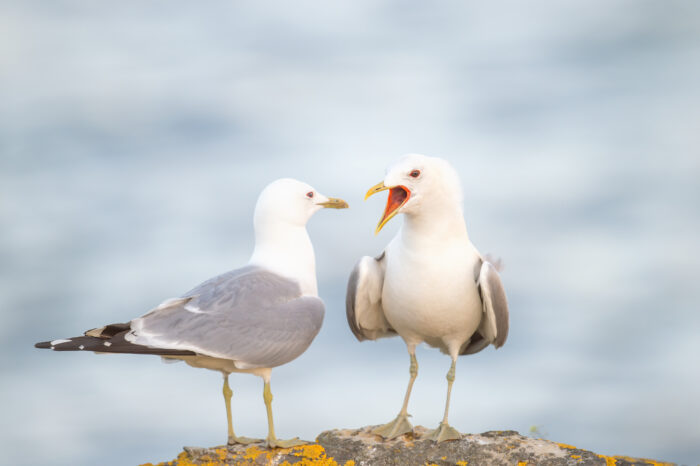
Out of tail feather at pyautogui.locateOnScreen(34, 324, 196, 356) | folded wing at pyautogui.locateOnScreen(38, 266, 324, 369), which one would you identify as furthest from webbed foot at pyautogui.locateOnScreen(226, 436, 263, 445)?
tail feather at pyautogui.locateOnScreen(34, 324, 196, 356)

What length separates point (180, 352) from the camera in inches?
341

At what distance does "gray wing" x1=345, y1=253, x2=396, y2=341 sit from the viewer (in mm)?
10305

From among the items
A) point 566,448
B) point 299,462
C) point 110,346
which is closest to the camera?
point 110,346

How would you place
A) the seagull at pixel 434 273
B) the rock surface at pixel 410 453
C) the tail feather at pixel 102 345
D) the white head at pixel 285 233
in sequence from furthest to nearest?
the seagull at pixel 434 273, the white head at pixel 285 233, the rock surface at pixel 410 453, the tail feather at pixel 102 345

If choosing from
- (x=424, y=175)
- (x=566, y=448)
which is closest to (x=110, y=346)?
(x=424, y=175)

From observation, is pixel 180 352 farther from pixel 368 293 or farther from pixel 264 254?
pixel 368 293

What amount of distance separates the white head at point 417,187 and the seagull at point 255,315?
0.55 metres

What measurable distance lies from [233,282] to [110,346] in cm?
125

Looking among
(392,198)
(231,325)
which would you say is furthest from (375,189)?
(231,325)

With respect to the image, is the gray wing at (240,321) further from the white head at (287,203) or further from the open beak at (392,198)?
the open beak at (392,198)

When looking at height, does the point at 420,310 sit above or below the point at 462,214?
below

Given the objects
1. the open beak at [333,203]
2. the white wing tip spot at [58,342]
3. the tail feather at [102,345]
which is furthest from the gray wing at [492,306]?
the white wing tip spot at [58,342]

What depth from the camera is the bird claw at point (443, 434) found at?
973 cm

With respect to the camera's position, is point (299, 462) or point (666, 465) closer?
point (299, 462)
